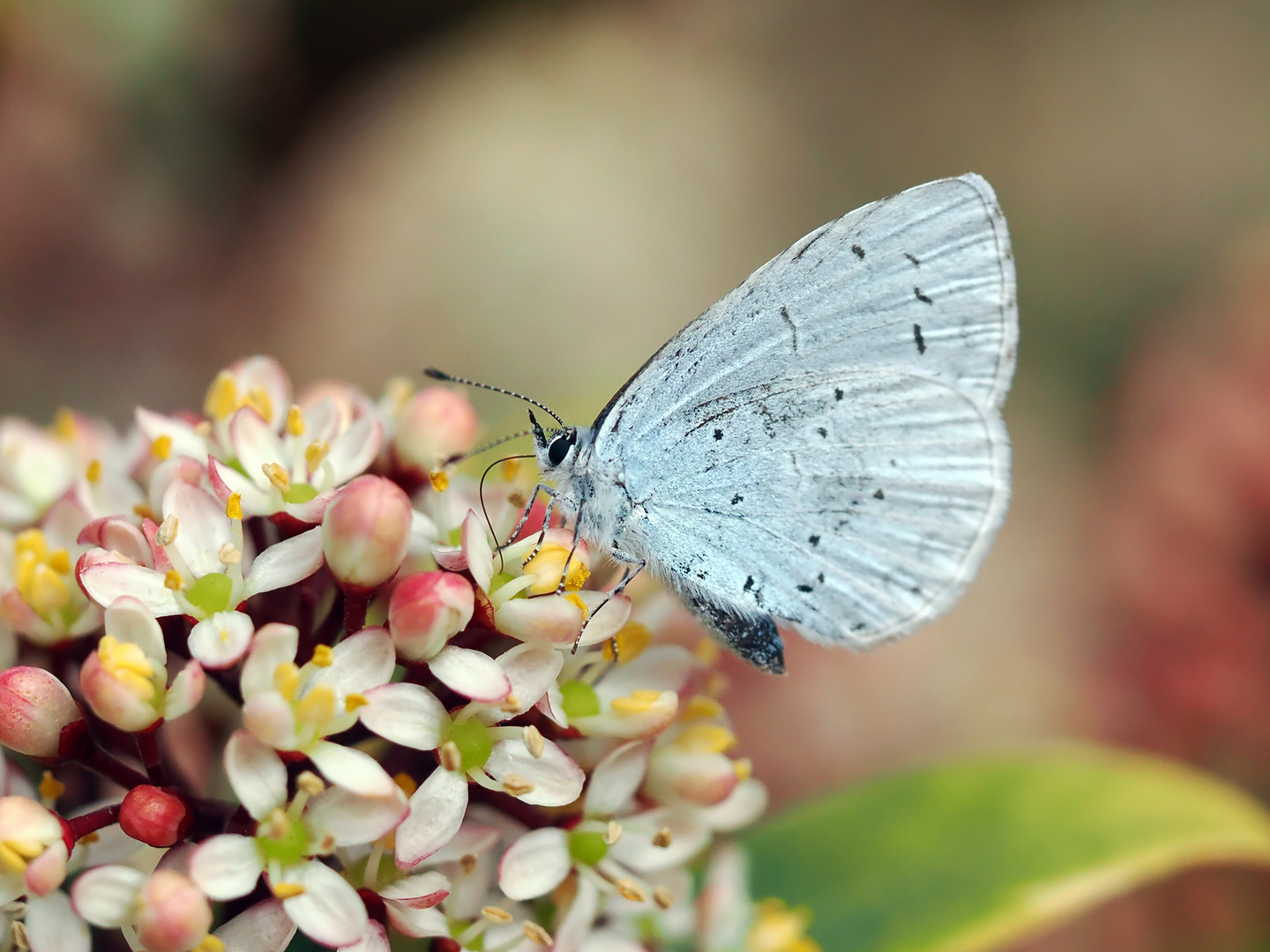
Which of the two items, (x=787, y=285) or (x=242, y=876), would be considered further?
(x=787, y=285)

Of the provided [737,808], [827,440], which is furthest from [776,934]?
[827,440]

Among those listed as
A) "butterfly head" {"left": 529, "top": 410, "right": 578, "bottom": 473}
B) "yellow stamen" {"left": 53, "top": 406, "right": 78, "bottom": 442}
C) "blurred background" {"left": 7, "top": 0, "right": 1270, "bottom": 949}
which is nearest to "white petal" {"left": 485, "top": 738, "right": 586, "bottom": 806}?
"butterfly head" {"left": 529, "top": 410, "right": 578, "bottom": 473}

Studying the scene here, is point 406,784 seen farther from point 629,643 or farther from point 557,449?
point 557,449

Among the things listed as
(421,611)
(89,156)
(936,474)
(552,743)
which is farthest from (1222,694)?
(89,156)

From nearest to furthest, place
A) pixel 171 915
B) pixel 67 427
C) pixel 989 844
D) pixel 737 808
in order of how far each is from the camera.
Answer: pixel 171 915 < pixel 737 808 < pixel 67 427 < pixel 989 844

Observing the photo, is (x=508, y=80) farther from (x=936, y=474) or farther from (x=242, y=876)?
(x=242, y=876)

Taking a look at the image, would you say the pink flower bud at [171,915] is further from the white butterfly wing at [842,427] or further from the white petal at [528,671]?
the white butterfly wing at [842,427]
